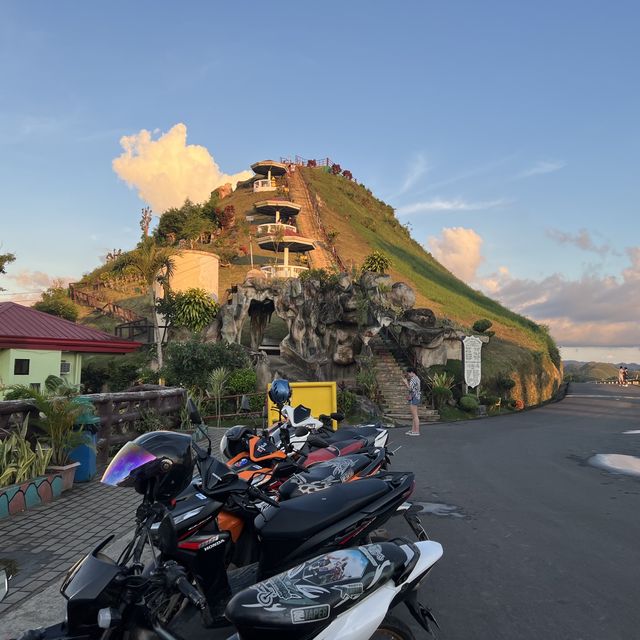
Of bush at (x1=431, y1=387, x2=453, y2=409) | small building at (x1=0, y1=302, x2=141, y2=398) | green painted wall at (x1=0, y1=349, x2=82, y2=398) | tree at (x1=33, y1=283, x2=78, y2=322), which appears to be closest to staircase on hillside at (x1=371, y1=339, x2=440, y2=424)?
bush at (x1=431, y1=387, x2=453, y2=409)

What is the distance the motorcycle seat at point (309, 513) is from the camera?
3146mm

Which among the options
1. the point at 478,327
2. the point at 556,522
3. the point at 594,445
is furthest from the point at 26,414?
the point at 478,327

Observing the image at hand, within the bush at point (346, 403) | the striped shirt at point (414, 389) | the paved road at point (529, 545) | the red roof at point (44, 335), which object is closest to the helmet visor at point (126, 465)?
the paved road at point (529, 545)

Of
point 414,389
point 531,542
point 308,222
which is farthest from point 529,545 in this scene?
point 308,222

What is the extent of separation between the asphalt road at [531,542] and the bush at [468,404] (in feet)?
29.3

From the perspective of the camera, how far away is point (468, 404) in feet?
68.0

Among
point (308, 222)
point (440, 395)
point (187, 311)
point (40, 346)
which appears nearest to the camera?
point (40, 346)

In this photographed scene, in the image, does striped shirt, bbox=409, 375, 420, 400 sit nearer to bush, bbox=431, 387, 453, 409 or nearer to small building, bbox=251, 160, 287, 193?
bush, bbox=431, 387, 453, 409

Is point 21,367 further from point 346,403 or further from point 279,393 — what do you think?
point 279,393

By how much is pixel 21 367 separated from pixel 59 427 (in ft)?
31.7

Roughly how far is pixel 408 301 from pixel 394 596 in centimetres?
2468

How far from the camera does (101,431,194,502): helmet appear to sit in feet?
8.43

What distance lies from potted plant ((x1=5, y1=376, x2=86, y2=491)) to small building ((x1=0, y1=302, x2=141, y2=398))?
24.6 ft

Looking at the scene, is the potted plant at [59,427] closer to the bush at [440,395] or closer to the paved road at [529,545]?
the paved road at [529,545]
